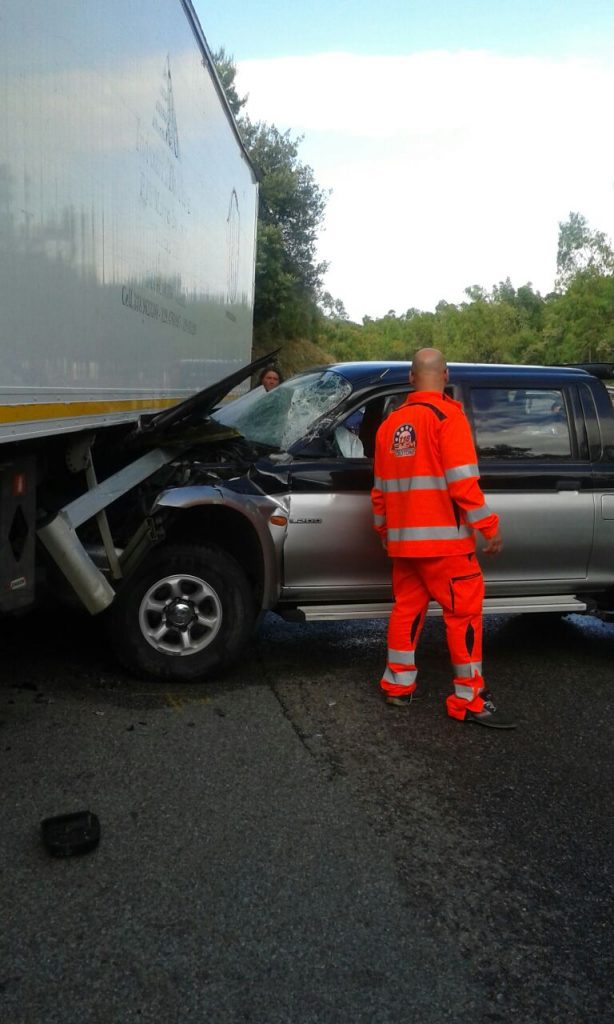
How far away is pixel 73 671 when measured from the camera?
5.49 meters

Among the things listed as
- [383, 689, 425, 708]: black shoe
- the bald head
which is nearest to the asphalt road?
[383, 689, 425, 708]: black shoe

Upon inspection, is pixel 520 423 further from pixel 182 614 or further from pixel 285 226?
pixel 285 226

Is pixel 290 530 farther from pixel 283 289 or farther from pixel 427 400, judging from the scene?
pixel 283 289

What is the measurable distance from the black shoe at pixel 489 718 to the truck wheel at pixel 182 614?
1.30 meters

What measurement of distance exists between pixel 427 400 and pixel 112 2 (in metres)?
2.51

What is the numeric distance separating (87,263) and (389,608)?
2459mm

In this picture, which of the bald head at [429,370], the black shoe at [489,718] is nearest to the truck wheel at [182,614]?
the black shoe at [489,718]

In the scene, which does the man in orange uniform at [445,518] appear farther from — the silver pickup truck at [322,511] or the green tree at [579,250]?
the green tree at [579,250]

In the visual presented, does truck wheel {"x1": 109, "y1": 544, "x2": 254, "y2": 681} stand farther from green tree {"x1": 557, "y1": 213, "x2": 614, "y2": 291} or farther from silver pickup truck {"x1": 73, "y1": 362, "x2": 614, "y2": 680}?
green tree {"x1": 557, "y1": 213, "x2": 614, "y2": 291}

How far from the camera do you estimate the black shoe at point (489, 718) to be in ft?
15.8

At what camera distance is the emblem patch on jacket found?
4949mm

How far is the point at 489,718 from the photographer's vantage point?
4.85 metres

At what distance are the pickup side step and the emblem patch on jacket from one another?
987mm

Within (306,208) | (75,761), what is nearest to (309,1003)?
(75,761)
